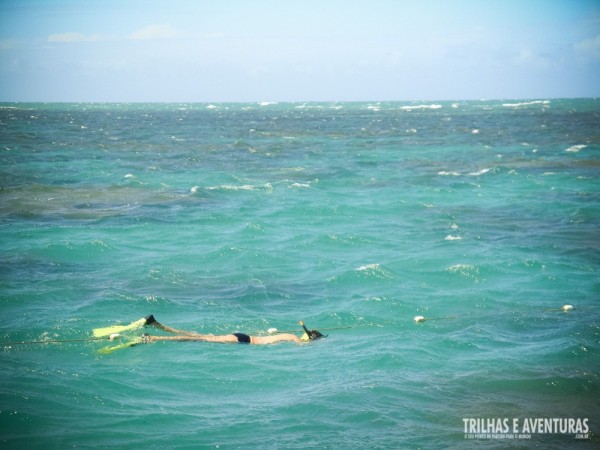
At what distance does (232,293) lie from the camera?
53.7 feet

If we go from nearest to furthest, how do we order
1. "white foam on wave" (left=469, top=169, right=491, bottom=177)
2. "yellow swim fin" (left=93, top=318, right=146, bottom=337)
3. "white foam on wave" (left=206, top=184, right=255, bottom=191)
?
"yellow swim fin" (left=93, top=318, right=146, bottom=337)
"white foam on wave" (left=206, top=184, right=255, bottom=191)
"white foam on wave" (left=469, top=169, right=491, bottom=177)

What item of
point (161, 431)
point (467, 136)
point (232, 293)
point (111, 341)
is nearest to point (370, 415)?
point (161, 431)

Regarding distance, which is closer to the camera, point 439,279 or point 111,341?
point 111,341

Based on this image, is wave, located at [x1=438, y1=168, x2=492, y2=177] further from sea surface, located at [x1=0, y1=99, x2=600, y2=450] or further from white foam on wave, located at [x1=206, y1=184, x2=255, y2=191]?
white foam on wave, located at [x1=206, y1=184, x2=255, y2=191]

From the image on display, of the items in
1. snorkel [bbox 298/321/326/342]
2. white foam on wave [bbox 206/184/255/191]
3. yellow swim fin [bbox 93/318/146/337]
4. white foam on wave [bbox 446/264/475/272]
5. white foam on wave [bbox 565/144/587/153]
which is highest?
white foam on wave [bbox 565/144/587/153]

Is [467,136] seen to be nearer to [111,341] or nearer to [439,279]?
[439,279]

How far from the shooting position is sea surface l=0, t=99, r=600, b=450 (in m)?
9.61

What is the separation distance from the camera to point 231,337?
12.7 metres

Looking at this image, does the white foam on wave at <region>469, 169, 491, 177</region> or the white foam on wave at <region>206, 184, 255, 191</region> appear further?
the white foam on wave at <region>469, 169, 491, 177</region>

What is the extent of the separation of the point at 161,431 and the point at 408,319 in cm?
744

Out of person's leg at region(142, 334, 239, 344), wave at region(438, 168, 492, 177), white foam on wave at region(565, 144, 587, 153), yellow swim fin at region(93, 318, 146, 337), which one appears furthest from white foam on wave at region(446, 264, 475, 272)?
white foam on wave at region(565, 144, 587, 153)

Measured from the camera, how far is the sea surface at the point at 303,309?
9609mm

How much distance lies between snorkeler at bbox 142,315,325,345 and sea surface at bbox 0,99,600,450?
0.64 feet

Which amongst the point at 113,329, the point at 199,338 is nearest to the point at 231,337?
the point at 199,338
